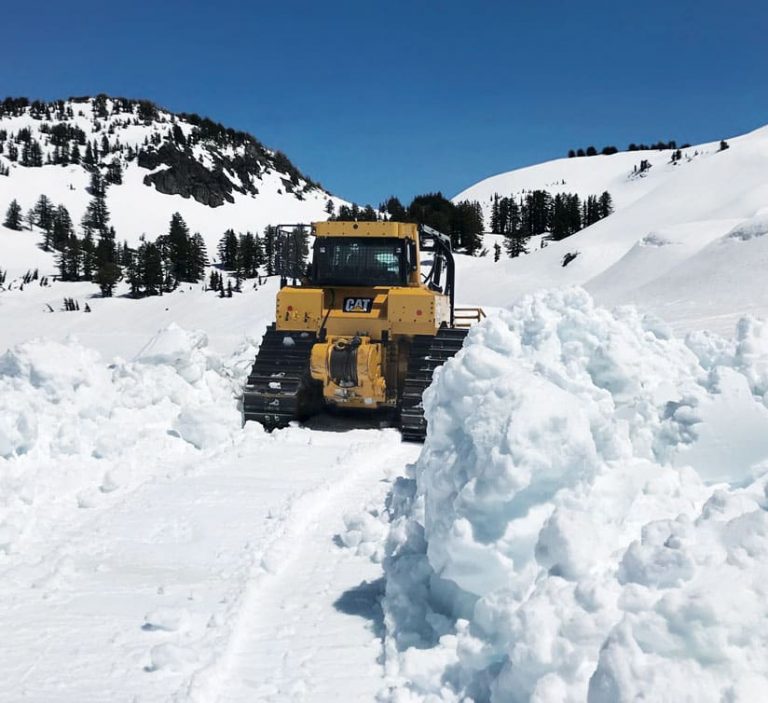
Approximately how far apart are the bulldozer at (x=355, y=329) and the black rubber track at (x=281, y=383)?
0.01 metres

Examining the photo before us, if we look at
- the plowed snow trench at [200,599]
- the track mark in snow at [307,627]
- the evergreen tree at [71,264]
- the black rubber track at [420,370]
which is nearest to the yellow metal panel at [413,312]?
the black rubber track at [420,370]

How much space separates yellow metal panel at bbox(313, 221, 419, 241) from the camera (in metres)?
10.1

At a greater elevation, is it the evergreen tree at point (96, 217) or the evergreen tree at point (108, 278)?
the evergreen tree at point (96, 217)

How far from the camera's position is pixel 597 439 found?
427 cm

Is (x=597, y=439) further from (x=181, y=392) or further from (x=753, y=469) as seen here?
(x=181, y=392)

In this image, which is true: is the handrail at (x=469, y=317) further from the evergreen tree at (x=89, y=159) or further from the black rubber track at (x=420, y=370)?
the evergreen tree at (x=89, y=159)

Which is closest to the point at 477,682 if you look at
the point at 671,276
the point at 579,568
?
the point at 579,568

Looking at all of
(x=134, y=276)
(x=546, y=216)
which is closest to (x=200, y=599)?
(x=134, y=276)

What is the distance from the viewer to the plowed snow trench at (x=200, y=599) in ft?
11.6

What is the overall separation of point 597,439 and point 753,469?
107cm

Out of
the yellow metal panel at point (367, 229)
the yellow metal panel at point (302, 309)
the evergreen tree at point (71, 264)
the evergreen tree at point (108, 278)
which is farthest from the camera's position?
the evergreen tree at point (71, 264)

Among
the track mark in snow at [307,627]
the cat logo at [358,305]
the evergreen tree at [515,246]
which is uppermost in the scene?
the evergreen tree at [515,246]

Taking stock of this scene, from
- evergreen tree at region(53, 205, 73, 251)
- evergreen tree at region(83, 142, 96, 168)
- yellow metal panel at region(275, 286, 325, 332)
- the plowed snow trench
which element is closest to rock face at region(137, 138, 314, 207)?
evergreen tree at region(83, 142, 96, 168)

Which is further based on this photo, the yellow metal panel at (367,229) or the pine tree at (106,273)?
the pine tree at (106,273)
